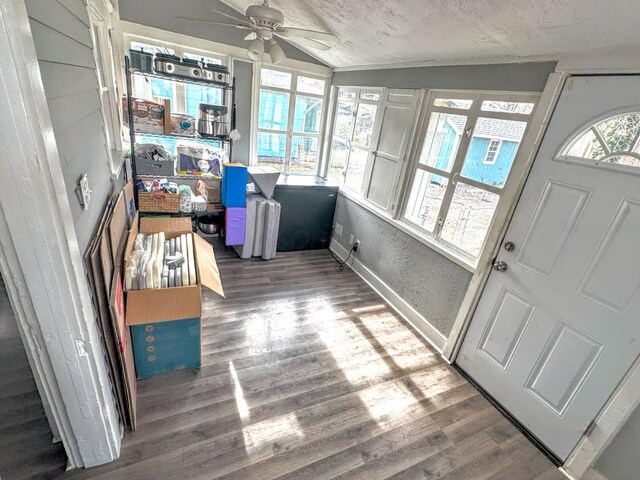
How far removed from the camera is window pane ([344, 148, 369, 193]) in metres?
3.45

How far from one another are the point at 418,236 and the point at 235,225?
1845 millimetres

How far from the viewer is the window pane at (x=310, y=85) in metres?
3.79

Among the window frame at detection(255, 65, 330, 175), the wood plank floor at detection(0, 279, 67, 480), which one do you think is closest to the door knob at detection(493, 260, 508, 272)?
the wood plank floor at detection(0, 279, 67, 480)

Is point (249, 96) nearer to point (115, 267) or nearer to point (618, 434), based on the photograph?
point (115, 267)

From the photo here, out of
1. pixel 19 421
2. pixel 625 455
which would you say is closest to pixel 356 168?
pixel 625 455

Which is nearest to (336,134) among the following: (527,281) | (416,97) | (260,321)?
→ (416,97)

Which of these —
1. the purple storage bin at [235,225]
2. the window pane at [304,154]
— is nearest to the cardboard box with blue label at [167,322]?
the purple storage bin at [235,225]

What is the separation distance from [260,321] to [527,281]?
1916 millimetres

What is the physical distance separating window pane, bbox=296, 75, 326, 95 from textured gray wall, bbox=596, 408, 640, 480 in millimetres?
3981

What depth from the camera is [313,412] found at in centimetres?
180

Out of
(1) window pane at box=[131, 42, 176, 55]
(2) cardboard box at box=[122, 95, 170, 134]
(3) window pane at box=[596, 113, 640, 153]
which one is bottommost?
(2) cardboard box at box=[122, 95, 170, 134]

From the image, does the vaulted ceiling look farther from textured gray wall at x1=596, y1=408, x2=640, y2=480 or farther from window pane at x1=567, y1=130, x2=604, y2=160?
textured gray wall at x1=596, y1=408, x2=640, y2=480

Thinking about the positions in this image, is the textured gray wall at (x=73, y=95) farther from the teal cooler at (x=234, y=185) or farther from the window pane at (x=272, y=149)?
the window pane at (x=272, y=149)

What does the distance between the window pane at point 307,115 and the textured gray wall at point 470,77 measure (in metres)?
0.86
